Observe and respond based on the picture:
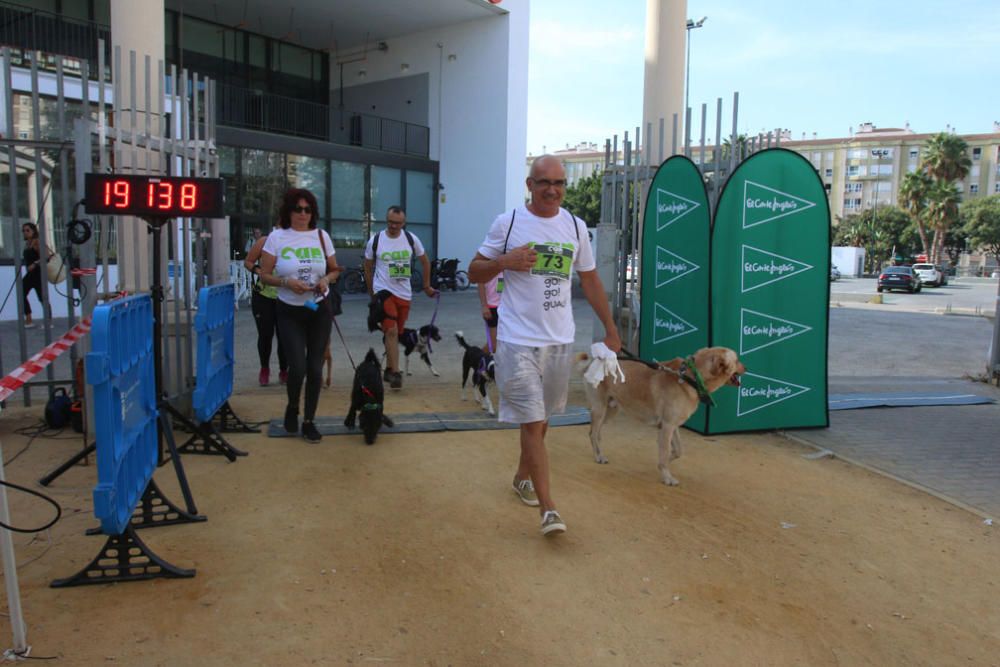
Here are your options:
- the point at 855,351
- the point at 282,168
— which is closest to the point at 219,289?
the point at 855,351

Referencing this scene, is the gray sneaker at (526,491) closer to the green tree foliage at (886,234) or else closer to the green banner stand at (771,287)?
the green banner stand at (771,287)

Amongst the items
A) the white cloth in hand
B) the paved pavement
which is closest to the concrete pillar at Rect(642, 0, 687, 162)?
the paved pavement

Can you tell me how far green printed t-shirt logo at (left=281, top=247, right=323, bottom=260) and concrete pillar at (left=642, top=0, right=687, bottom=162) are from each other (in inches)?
371

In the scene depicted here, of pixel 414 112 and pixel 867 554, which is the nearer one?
pixel 867 554

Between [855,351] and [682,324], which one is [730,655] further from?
[855,351]

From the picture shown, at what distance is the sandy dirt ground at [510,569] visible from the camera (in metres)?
3.02

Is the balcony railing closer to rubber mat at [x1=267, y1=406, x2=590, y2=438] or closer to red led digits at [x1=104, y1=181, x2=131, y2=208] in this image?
rubber mat at [x1=267, y1=406, x2=590, y2=438]

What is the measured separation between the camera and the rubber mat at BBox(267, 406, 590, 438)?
6.19m

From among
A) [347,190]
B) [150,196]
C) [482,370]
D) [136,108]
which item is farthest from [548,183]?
[347,190]

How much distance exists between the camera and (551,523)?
3.94 m

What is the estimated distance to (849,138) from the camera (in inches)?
4540

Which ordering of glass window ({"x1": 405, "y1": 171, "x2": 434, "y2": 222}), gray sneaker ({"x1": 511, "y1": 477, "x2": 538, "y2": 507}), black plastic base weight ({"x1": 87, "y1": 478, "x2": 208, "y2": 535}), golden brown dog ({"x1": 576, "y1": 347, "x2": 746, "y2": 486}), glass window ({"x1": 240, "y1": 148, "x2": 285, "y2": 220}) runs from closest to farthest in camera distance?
1. black plastic base weight ({"x1": 87, "y1": 478, "x2": 208, "y2": 535})
2. gray sneaker ({"x1": 511, "y1": 477, "x2": 538, "y2": 507})
3. golden brown dog ({"x1": 576, "y1": 347, "x2": 746, "y2": 486})
4. glass window ({"x1": 240, "y1": 148, "x2": 285, "y2": 220})
5. glass window ({"x1": 405, "y1": 171, "x2": 434, "y2": 222})

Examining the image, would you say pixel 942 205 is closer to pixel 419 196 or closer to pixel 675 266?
pixel 419 196

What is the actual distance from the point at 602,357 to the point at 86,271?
3912mm
